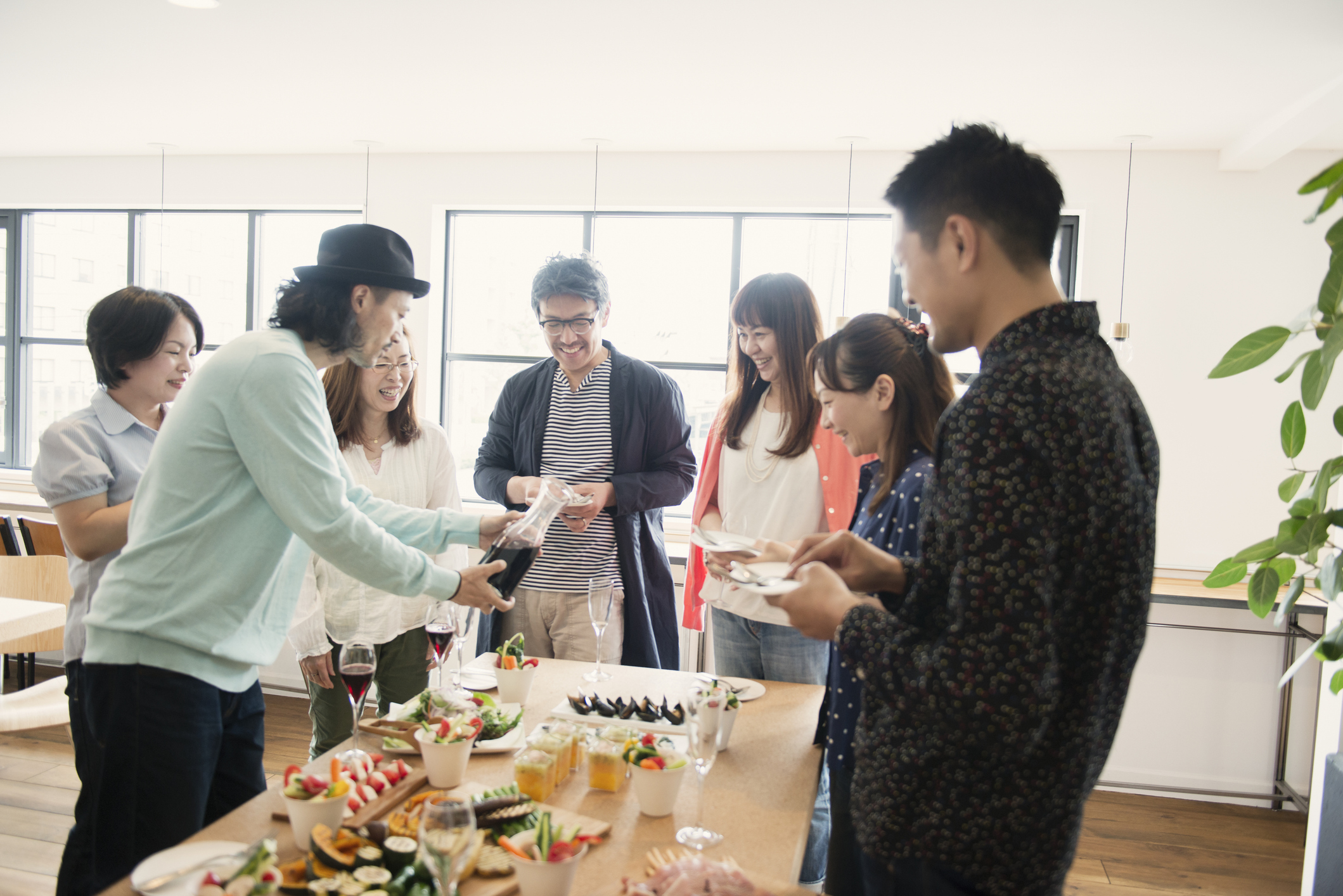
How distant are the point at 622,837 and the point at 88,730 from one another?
1.01m

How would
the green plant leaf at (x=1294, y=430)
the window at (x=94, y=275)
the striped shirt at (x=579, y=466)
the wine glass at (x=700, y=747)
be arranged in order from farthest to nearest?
the window at (x=94, y=275), the striped shirt at (x=579, y=466), the green plant leaf at (x=1294, y=430), the wine glass at (x=700, y=747)

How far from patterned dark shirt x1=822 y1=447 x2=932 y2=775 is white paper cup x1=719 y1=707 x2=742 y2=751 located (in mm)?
181

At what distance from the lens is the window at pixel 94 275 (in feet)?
17.0

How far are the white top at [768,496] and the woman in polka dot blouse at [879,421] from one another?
439 millimetres

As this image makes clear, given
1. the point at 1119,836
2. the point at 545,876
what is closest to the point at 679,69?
the point at 545,876

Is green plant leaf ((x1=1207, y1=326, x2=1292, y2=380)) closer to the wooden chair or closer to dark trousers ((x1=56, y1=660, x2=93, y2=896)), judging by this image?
dark trousers ((x1=56, y1=660, x2=93, y2=896))

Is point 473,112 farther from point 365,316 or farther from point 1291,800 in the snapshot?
point 1291,800

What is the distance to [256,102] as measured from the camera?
393cm

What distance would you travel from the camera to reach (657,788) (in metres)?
1.29

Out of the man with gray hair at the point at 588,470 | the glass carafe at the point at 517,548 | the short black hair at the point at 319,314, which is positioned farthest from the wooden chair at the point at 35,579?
the glass carafe at the point at 517,548

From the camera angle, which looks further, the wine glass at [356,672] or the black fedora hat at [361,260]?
the black fedora hat at [361,260]

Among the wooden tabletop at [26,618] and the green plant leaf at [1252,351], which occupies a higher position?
the green plant leaf at [1252,351]

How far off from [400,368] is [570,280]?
54 cm

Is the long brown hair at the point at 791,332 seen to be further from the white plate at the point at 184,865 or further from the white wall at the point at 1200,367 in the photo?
the white wall at the point at 1200,367
